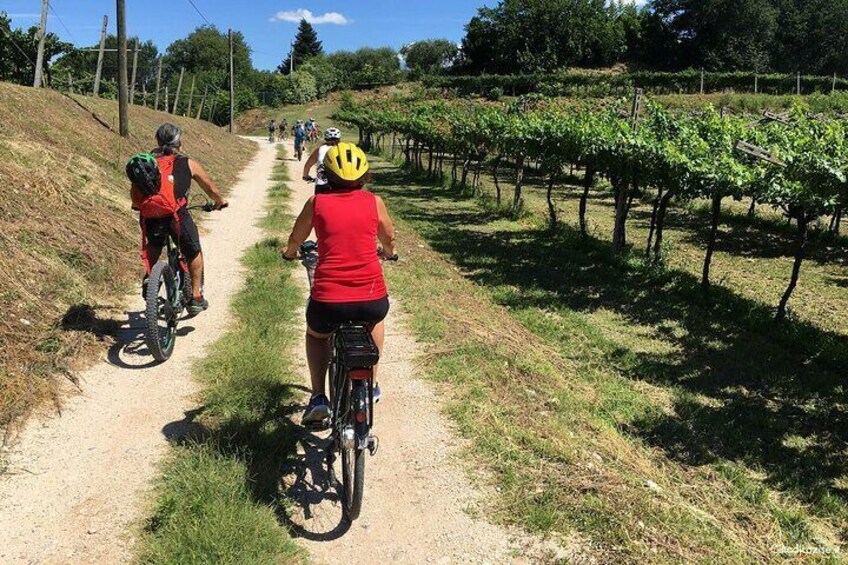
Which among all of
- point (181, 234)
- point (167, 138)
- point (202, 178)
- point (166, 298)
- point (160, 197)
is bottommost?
point (166, 298)

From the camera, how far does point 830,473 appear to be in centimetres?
474

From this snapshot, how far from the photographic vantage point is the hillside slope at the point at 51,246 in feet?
15.7

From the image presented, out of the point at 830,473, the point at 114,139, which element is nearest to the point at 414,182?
the point at 114,139

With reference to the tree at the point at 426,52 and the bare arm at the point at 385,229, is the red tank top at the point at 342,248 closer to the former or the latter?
the bare arm at the point at 385,229

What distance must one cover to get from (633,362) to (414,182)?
59.3 ft

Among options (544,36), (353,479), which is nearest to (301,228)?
(353,479)

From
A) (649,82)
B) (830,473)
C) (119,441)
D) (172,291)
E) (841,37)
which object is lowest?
(830,473)

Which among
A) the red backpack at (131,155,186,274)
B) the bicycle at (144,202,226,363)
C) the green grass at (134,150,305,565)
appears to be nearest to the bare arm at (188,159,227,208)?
the red backpack at (131,155,186,274)

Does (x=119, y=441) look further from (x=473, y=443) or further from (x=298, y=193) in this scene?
(x=298, y=193)

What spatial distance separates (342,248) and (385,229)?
0.38m

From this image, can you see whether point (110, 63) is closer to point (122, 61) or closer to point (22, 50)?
point (22, 50)

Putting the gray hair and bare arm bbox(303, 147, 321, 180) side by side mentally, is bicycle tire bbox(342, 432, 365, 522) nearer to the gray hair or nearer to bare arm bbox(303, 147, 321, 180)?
the gray hair

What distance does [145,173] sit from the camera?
4949 millimetres

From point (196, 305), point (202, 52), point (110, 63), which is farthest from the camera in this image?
point (202, 52)
